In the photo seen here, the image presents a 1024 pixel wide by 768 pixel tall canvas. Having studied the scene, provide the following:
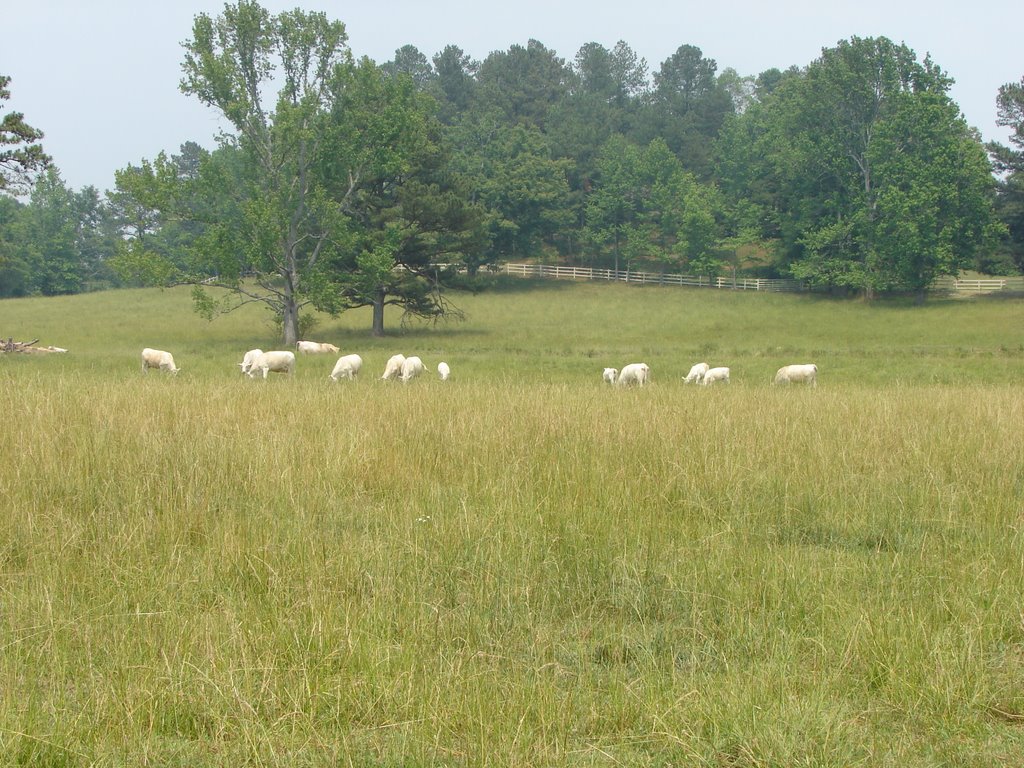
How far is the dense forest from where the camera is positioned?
132 ft

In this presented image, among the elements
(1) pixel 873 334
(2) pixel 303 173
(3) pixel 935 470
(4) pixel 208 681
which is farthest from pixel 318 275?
(4) pixel 208 681

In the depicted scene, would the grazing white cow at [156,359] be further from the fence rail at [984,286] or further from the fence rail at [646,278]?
the fence rail at [984,286]

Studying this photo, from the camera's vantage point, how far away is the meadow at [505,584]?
142 inches

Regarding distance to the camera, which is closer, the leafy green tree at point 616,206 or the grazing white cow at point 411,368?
the grazing white cow at point 411,368

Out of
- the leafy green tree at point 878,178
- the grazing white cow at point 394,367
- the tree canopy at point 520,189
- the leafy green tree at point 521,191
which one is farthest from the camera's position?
the leafy green tree at point 521,191

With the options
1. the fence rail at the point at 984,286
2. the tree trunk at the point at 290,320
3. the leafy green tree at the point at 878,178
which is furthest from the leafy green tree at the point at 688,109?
the tree trunk at the point at 290,320

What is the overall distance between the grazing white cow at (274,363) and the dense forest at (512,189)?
11788 mm

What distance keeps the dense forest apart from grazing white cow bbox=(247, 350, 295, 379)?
38.7 feet

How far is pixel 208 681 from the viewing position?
388 cm

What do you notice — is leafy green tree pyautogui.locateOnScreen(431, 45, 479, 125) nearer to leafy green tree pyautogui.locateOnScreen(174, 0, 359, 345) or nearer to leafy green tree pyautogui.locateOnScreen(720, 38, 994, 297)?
leafy green tree pyautogui.locateOnScreen(720, 38, 994, 297)

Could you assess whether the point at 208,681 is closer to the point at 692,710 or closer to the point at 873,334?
the point at 692,710

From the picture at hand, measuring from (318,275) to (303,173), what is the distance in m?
4.68

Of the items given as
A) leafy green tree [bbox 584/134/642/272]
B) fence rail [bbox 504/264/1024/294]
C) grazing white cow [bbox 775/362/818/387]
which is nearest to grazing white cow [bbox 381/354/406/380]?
grazing white cow [bbox 775/362/818/387]

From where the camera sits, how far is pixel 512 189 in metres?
75.6
